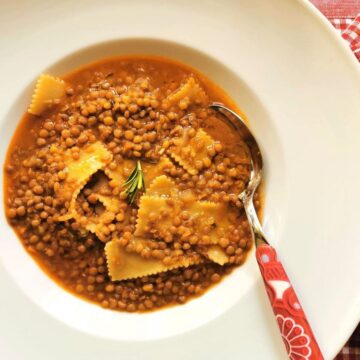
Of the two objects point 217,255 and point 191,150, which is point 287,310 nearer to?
point 217,255

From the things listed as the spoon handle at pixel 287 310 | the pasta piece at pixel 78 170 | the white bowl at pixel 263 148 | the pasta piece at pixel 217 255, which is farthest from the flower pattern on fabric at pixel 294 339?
the pasta piece at pixel 78 170

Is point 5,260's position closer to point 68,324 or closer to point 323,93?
point 68,324

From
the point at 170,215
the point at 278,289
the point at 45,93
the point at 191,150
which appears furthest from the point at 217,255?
the point at 45,93

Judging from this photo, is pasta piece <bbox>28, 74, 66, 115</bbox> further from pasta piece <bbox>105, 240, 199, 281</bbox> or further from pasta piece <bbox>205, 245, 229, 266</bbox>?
pasta piece <bbox>205, 245, 229, 266</bbox>

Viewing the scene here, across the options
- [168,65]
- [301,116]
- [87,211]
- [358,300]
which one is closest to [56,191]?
[87,211]

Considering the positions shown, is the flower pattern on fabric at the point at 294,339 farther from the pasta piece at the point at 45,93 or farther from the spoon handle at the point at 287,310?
the pasta piece at the point at 45,93
